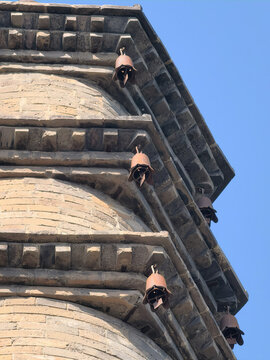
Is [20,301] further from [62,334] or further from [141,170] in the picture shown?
[141,170]

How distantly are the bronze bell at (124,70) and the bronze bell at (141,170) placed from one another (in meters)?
3.18

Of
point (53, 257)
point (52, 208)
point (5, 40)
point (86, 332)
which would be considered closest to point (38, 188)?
point (52, 208)

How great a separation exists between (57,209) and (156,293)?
99.9 inches

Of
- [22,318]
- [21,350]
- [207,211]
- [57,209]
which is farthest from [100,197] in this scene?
[21,350]

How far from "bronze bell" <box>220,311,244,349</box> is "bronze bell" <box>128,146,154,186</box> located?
321cm

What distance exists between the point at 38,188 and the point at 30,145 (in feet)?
4.53

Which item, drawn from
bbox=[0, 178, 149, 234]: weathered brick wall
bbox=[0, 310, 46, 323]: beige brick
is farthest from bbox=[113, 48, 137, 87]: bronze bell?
bbox=[0, 310, 46, 323]: beige brick

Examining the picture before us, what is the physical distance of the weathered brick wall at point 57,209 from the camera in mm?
21141

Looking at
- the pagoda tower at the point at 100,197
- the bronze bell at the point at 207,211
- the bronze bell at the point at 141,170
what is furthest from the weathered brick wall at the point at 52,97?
the bronze bell at the point at 207,211

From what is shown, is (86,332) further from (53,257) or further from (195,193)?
(195,193)

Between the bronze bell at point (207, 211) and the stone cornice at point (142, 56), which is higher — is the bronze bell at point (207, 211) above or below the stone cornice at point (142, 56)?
below

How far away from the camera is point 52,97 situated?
25.3 metres

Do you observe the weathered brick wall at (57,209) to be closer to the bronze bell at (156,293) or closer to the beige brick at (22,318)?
the bronze bell at (156,293)

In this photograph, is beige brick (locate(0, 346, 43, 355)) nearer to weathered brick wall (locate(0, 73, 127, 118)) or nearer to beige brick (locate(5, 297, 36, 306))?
beige brick (locate(5, 297, 36, 306))
